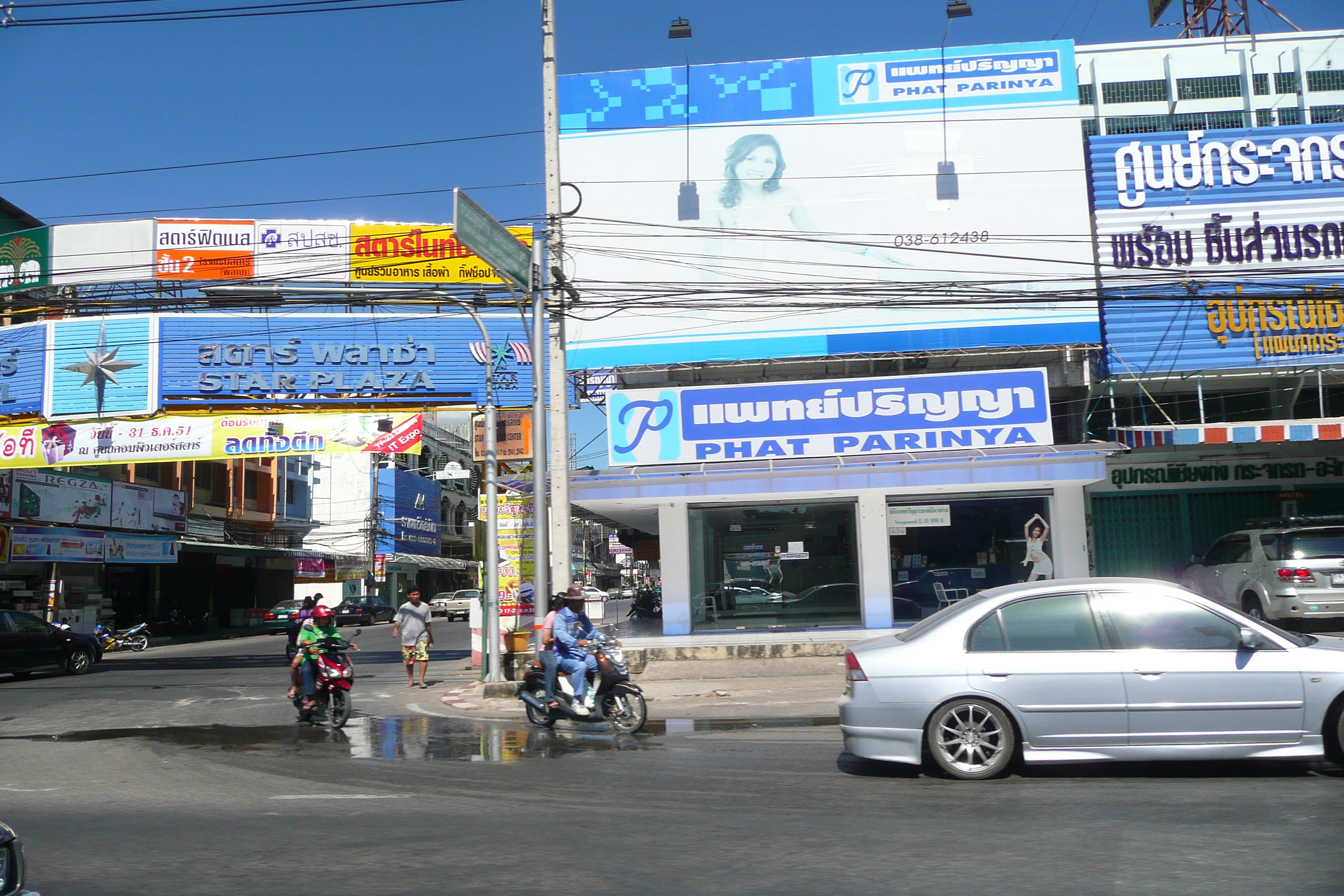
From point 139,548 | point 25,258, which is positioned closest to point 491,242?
point 25,258

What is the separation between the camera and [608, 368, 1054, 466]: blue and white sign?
60.9 ft

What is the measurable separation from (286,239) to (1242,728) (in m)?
28.6

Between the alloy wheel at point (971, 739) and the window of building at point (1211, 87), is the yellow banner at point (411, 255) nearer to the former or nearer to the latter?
the alloy wheel at point (971, 739)

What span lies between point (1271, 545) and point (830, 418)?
744 cm

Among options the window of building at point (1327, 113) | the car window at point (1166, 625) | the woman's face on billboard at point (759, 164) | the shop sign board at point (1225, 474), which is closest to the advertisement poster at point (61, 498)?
the woman's face on billboard at point (759, 164)

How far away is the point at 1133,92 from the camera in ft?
175

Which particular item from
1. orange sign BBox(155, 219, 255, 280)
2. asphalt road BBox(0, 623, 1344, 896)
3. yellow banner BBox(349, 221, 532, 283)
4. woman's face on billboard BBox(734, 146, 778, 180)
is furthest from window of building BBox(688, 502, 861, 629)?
orange sign BBox(155, 219, 255, 280)

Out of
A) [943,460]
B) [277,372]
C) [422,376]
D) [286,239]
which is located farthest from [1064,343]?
[286,239]

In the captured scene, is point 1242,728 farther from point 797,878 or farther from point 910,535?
point 910,535

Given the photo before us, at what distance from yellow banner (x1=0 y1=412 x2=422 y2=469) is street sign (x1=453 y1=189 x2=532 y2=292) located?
21.9ft

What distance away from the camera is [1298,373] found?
63.7 ft

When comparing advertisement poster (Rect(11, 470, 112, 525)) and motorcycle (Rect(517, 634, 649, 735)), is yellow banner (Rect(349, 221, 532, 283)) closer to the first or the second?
advertisement poster (Rect(11, 470, 112, 525))

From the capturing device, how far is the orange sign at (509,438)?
1784 cm

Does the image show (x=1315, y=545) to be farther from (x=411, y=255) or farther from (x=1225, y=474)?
(x=411, y=255)
